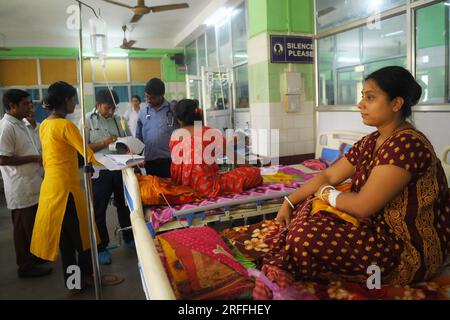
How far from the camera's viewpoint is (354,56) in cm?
393

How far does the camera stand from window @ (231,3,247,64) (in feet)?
18.4

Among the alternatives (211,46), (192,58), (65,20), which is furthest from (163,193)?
(192,58)

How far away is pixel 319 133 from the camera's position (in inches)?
170

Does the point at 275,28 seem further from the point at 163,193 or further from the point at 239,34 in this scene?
the point at 163,193

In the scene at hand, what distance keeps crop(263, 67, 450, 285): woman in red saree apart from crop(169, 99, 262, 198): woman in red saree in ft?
4.18

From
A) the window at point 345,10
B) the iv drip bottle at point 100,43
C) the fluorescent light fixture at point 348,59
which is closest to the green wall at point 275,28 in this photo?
the window at point 345,10

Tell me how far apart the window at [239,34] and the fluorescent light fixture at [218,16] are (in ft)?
0.63

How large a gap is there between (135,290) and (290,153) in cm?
253

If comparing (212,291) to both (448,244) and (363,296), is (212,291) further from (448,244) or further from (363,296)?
(448,244)

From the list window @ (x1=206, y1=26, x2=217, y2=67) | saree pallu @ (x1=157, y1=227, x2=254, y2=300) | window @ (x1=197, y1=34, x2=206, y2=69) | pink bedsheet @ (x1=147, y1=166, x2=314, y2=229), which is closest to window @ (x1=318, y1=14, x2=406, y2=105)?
pink bedsheet @ (x1=147, y1=166, x2=314, y2=229)

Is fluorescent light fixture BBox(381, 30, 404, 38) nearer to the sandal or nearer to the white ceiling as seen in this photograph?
the sandal

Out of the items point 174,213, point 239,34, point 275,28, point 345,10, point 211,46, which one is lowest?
point 174,213

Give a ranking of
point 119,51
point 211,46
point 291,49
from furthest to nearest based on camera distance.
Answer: point 119,51 < point 211,46 < point 291,49

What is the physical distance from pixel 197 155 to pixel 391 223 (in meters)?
1.55
